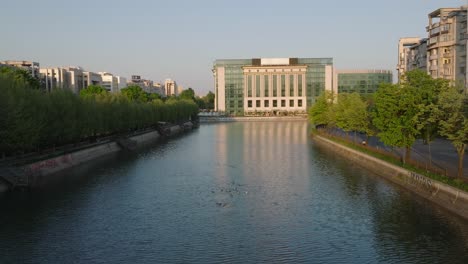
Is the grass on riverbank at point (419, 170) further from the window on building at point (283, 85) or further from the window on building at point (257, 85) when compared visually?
the window on building at point (283, 85)

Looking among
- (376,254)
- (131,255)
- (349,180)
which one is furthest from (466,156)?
(131,255)

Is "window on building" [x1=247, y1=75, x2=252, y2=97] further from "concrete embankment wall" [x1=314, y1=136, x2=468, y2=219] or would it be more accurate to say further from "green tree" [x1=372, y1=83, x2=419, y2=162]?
"green tree" [x1=372, y1=83, x2=419, y2=162]

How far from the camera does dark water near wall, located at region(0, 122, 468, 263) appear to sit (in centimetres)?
2158

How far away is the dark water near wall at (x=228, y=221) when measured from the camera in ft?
70.8

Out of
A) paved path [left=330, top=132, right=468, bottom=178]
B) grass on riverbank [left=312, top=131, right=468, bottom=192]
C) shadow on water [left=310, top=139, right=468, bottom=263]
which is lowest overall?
shadow on water [left=310, top=139, right=468, bottom=263]

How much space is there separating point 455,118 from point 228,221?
16.4 metres

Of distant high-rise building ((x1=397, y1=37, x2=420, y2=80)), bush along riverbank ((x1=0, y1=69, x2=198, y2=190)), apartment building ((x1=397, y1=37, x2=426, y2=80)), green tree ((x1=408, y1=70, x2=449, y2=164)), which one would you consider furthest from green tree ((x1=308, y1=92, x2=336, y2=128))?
green tree ((x1=408, y1=70, x2=449, y2=164))

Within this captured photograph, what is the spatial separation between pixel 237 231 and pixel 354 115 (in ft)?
125

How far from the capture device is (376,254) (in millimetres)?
21500

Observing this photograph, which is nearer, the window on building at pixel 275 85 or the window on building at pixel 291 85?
the window on building at pixel 291 85

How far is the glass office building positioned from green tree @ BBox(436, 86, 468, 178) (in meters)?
146

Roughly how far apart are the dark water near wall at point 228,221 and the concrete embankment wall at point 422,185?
0.85 metres

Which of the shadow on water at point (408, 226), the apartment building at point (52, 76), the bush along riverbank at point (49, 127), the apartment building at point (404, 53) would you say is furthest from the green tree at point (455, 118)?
the apartment building at point (52, 76)

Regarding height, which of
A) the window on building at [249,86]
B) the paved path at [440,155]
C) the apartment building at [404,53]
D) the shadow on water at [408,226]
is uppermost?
the apartment building at [404,53]
